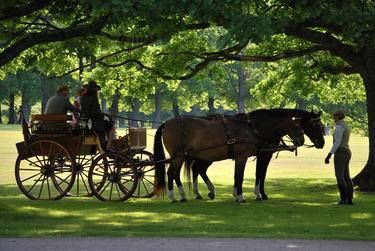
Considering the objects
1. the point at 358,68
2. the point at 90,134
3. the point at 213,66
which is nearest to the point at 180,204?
the point at 90,134

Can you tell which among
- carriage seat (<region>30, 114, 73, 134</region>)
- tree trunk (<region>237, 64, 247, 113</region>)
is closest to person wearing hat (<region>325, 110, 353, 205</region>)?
carriage seat (<region>30, 114, 73, 134</region>)

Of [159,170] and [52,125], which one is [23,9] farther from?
[159,170]

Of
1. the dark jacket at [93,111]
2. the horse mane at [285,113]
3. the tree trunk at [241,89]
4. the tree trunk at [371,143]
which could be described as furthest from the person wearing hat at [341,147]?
the tree trunk at [241,89]

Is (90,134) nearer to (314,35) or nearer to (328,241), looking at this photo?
(314,35)

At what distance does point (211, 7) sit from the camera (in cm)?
1277

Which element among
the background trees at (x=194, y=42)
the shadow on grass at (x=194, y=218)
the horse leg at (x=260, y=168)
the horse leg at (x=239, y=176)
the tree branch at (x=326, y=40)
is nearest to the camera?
the shadow on grass at (x=194, y=218)

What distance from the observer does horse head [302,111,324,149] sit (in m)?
16.9

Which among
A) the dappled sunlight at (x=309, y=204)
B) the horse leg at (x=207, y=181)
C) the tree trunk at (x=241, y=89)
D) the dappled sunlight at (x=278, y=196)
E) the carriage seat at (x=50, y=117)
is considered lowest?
the dappled sunlight at (x=309, y=204)

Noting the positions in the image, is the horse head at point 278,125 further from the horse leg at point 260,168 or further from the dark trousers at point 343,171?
the dark trousers at point 343,171

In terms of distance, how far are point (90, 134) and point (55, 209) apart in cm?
221

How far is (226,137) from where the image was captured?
55.1ft

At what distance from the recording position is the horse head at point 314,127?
16.9 metres

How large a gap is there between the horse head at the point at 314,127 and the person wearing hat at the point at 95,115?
12.9 feet

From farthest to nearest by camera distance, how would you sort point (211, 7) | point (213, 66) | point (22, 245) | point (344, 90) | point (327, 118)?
point (327, 118)
point (344, 90)
point (213, 66)
point (211, 7)
point (22, 245)
